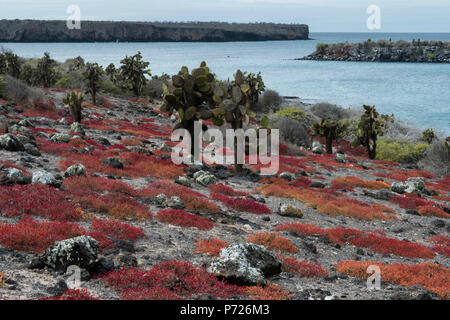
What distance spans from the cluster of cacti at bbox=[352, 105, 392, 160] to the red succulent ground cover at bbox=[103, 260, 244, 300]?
28.9 metres

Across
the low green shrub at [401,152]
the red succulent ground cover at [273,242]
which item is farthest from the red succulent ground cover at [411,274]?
the low green shrub at [401,152]

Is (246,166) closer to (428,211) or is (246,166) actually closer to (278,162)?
(278,162)

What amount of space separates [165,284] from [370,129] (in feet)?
99.7

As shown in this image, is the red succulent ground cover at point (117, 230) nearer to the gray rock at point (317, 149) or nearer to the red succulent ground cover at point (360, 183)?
the red succulent ground cover at point (360, 183)

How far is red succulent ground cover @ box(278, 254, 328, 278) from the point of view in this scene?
933 cm

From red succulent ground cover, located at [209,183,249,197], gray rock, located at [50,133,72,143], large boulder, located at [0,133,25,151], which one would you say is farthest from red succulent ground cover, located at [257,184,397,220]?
large boulder, located at [0,133,25,151]

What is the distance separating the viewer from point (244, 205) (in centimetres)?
1516

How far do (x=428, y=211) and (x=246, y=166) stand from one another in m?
9.95

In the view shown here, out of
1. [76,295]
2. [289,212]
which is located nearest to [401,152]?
[289,212]

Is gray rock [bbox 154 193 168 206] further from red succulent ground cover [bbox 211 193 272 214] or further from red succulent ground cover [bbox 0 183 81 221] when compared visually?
red succulent ground cover [bbox 0 183 81 221]

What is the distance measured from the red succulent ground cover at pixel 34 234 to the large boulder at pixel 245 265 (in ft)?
11.2

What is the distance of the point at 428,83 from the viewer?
99.3 meters

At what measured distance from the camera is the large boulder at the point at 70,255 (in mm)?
7527
